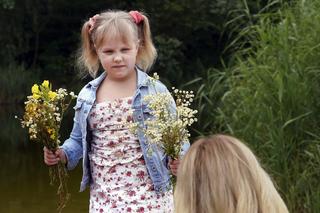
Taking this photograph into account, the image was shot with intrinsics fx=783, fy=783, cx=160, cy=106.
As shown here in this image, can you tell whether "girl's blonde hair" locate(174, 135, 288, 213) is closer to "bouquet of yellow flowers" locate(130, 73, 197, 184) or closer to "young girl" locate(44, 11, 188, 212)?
"bouquet of yellow flowers" locate(130, 73, 197, 184)

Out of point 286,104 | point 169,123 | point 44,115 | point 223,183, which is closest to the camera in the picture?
point 223,183

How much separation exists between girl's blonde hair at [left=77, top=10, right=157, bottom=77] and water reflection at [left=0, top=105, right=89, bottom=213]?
4.93 metres

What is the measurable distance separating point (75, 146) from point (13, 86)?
1831 centimetres

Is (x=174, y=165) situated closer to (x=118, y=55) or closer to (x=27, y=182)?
(x=118, y=55)

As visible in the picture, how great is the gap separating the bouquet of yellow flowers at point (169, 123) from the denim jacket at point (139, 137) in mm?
81

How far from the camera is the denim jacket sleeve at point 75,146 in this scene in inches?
127

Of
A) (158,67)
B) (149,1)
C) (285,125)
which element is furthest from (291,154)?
(149,1)

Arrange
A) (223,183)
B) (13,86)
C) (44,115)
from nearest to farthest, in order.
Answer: (223,183) < (44,115) < (13,86)

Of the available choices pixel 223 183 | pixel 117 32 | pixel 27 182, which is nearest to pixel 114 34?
pixel 117 32

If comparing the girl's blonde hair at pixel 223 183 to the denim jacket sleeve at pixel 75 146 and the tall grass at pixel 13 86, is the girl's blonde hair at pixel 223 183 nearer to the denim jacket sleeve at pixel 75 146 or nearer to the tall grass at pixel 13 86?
the denim jacket sleeve at pixel 75 146

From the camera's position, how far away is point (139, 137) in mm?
3074

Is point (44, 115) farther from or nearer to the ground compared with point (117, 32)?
nearer to the ground

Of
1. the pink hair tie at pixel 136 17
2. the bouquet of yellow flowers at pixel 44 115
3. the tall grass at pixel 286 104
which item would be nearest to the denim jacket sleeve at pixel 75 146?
the bouquet of yellow flowers at pixel 44 115

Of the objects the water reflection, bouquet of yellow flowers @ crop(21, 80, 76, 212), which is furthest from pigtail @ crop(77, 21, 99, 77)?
the water reflection
